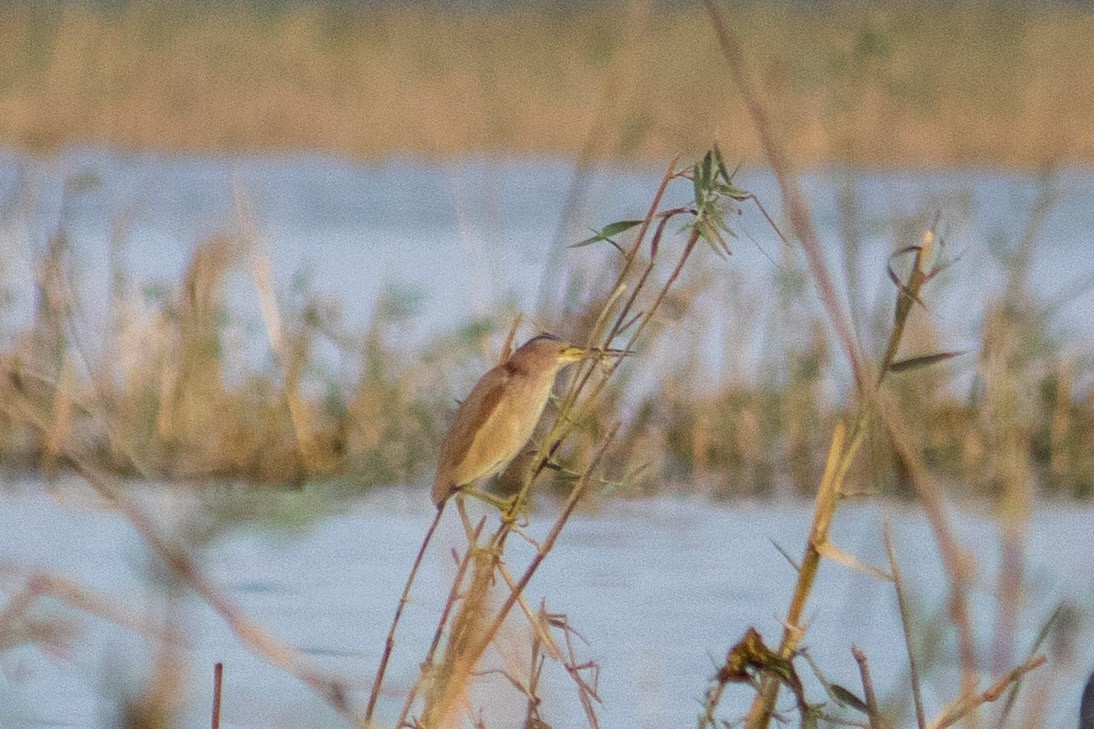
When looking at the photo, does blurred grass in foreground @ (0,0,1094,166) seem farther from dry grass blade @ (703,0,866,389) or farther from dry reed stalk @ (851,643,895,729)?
dry grass blade @ (703,0,866,389)

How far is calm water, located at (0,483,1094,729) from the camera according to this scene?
3315 millimetres

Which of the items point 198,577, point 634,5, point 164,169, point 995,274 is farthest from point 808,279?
point 164,169

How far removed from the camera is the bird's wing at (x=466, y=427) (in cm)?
214

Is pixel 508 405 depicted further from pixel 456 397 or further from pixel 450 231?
pixel 450 231

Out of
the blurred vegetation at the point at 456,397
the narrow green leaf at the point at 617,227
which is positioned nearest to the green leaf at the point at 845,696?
the narrow green leaf at the point at 617,227

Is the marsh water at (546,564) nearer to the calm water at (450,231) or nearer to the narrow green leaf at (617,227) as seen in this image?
the calm water at (450,231)

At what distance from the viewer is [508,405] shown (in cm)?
213

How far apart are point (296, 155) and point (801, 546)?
8.52m

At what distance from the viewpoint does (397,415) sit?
537 cm

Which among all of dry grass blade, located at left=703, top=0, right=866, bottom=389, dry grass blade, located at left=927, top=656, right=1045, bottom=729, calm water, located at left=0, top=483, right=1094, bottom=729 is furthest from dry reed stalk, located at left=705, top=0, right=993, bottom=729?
calm water, located at left=0, top=483, right=1094, bottom=729

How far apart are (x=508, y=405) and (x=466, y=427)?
0.06 meters

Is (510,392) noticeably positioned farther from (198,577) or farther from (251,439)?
(251,439)

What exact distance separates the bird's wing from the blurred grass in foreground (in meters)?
7.16

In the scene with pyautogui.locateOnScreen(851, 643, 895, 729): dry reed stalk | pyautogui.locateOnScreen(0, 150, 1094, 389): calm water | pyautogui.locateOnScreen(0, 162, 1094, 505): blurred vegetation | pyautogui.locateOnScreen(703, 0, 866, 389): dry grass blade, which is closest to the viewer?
pyautogui.locateOnScreen(703, 0, 866, 389): dry grass blade
